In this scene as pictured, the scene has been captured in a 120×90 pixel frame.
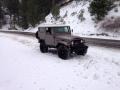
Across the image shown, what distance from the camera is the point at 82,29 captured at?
23.4m

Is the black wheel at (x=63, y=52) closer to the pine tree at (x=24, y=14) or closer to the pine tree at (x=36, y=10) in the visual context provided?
the pine tree at (x=36, y=10)

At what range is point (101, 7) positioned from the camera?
20562 millimetres

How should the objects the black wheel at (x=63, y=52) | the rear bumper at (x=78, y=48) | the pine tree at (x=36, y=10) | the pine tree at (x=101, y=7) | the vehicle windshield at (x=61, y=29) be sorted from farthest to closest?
the pine tree at (x=36, y=10) < the pine tree at (x=101, y=7) < the vehicle windshield at (x=61, y=29) < the rear bumper at (x=78, y=48) < the black wheel at (x=63, y=52)

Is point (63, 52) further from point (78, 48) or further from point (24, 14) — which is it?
point (24, 14)

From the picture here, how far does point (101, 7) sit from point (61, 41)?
496 inches

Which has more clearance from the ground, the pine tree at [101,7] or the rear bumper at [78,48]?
the pine tree at [101,7]

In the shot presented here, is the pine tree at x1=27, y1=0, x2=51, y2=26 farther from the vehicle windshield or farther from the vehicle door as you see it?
the vehicle windshield

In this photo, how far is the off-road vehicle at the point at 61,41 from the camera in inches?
377

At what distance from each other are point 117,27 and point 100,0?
3.90 meters

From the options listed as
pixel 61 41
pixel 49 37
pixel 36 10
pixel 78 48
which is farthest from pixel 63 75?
pixel 36 10

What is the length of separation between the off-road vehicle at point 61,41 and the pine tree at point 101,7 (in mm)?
10745

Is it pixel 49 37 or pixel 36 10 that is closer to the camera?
pixel 49 37

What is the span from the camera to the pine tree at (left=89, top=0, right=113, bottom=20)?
66.2ft

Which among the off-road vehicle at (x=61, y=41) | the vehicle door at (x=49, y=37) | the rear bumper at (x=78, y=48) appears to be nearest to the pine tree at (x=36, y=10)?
the off-road vehicle at (x=61, y=41)
